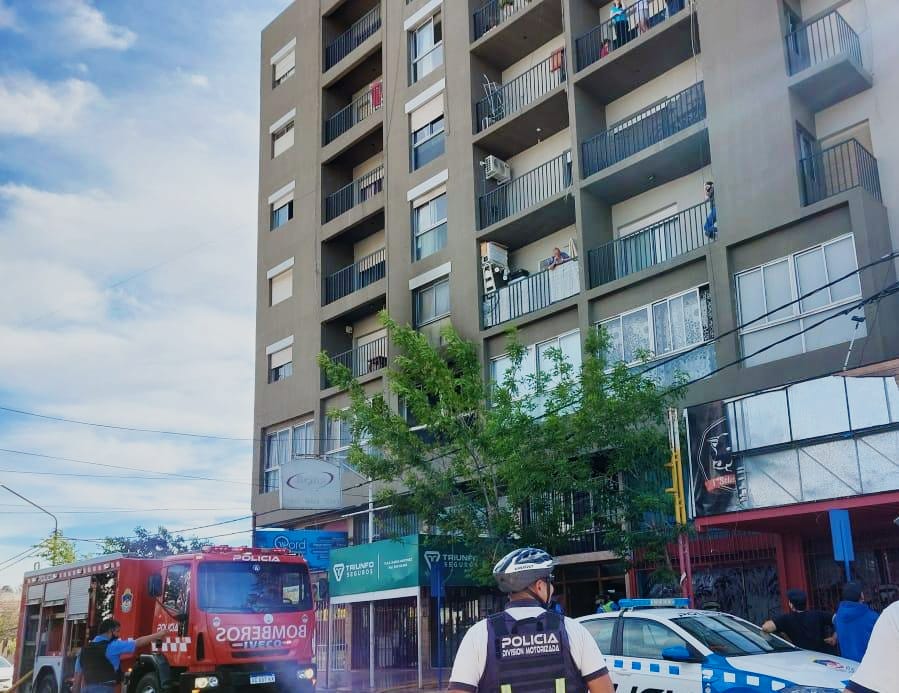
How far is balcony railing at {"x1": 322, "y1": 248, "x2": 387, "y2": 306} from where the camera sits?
96.3ft

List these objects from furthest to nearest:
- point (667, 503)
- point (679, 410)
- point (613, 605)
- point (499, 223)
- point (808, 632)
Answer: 1. point (499, 223)
2. point (679, 410)
3. point (667, 503)
4. point (613, 605)
5. point (808, 632)

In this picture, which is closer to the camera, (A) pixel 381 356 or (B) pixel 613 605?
(B) pixel 613 605

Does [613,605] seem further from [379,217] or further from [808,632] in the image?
[379,217]

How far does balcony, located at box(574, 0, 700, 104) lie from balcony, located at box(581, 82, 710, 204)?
3.35ft

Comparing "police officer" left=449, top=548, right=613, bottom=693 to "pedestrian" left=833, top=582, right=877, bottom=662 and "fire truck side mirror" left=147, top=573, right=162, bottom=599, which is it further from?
"fire truck side mirror" left=147, top=573, right=162, bottom=599

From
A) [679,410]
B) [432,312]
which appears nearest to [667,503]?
[679,410]

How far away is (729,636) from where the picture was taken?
32.3 feet

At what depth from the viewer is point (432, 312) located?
26766 millimetres

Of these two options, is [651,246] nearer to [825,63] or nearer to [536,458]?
[825,63]

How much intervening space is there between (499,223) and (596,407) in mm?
8847

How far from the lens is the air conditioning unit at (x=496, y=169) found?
25.5 m

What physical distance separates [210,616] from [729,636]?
7.95m

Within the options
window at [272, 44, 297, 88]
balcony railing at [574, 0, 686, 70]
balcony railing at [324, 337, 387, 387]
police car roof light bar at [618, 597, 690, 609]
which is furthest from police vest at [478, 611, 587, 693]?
window at [272, 44, 297, 88]

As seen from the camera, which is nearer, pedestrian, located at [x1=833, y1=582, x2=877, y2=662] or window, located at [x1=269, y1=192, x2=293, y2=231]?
pedestrian, located at [x1=833, y1=582, x2=877, y2=662]
